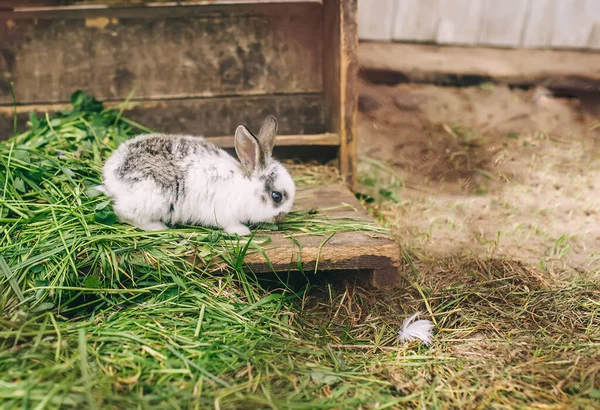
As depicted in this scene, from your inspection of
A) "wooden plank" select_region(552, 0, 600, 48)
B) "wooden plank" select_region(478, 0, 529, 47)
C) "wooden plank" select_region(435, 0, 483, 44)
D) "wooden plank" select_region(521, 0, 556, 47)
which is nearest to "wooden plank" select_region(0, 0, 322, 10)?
"wooden plank" select_region(435, 0, 483, 44)

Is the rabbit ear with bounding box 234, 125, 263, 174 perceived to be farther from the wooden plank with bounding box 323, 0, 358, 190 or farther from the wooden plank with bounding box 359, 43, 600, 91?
the wooden plank with bounding box 359, 43, 600, 91

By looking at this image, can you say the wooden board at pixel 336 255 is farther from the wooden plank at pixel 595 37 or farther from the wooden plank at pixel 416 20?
the wooden plank at pixel 595 37

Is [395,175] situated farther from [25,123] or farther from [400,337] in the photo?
[25,123]

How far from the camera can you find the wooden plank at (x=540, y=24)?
5.89 meters

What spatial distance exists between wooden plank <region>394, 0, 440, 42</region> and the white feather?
12.9 ft

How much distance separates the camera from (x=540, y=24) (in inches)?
233

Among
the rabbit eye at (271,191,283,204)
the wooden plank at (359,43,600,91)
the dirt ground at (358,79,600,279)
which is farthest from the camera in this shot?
the wooden plank at (359,43,600,91)

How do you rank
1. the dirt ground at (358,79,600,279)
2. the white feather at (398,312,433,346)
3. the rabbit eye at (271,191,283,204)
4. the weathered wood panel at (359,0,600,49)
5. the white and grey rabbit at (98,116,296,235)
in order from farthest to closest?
the weathered wood panel at (359,0,600,49) < the dirt ground at (358,79,600,279) < the rabbit eye at (271,191,283,204) < the white and grey rabbit at (98,116,296,235) < the white feather at (398,312,433,346)

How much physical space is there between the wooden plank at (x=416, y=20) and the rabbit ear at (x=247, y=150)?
3489mm

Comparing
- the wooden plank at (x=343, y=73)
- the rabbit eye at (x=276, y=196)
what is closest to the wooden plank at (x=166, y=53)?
the wooden plank at (x=343, y=73)

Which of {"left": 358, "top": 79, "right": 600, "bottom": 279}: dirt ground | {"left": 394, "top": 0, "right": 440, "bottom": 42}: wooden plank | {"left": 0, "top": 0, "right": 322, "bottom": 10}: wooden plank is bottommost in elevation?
{"left": 358, "top": 79, "right": 600, "bottom": 279}: dirt ground

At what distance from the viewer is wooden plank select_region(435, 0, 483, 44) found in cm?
594

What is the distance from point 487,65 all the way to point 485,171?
1.64 meters

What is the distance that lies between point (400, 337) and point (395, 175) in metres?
2.13
